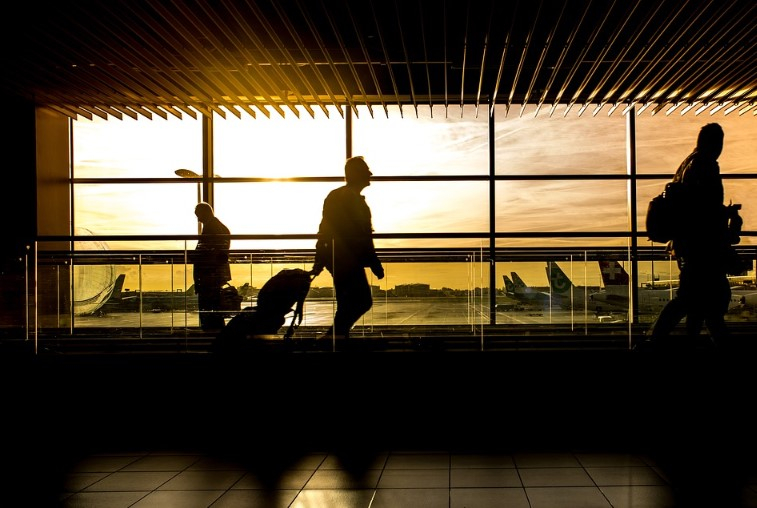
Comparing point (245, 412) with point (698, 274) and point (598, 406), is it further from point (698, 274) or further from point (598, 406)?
point (698, 274)

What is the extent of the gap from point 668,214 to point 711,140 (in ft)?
1.74

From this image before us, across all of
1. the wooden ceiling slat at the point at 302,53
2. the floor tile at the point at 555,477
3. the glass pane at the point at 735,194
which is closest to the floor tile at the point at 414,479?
the floor tile at the point at 555,477

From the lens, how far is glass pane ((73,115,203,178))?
28.2ft

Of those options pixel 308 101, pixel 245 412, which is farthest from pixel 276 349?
pixel 308 101

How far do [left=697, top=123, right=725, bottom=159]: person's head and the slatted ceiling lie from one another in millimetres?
1089

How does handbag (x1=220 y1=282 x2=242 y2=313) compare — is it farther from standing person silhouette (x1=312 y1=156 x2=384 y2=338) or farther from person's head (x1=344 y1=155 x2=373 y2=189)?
person's head (x1=344 y1=155 x2=373 y2=189)

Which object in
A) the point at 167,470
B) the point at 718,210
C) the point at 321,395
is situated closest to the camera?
the point at 167,470

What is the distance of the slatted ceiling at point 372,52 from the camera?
15.0 feet

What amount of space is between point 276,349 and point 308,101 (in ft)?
11.8

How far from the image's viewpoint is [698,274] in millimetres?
3930

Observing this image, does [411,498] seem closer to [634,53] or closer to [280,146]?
[634,53]

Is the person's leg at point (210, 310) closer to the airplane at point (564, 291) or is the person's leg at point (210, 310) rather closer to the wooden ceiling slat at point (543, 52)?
the airplane at point (564, 291)

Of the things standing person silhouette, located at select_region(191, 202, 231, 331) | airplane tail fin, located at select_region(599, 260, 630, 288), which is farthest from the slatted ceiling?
airplane tail fin, located at select_region(599, 260, 630, 288)

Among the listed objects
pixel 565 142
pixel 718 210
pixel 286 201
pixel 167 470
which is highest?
pixel 565 142
